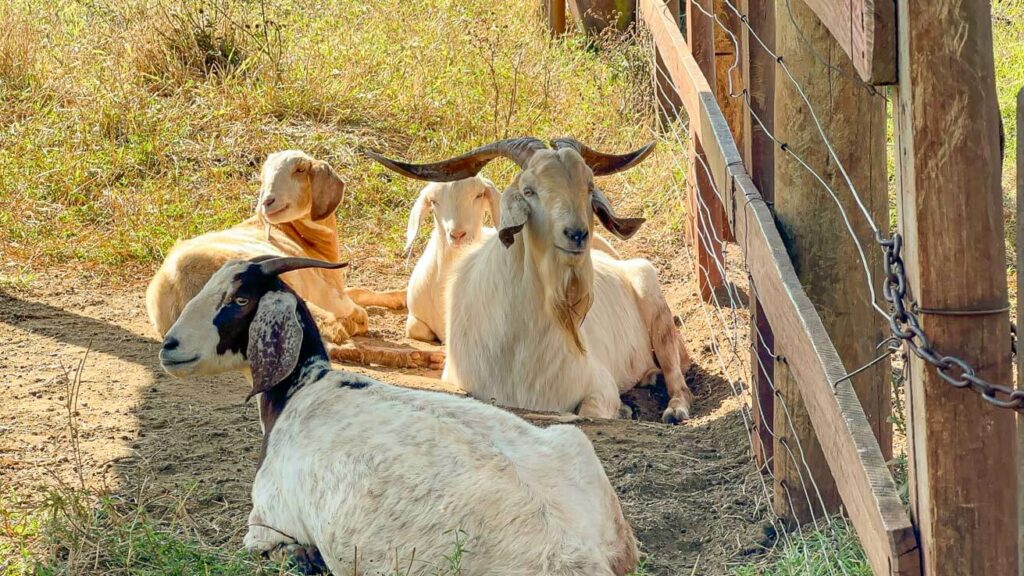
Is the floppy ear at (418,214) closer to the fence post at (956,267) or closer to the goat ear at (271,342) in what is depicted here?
the goat ear at (271,342)

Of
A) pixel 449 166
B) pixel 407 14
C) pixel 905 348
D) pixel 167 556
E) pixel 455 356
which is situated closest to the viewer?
pixel 905 348

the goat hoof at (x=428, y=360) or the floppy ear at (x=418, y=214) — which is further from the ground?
the floppy ear at (x=418, y=214)

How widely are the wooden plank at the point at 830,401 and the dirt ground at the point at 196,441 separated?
0.87 metres

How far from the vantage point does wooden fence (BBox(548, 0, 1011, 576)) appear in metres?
2.14

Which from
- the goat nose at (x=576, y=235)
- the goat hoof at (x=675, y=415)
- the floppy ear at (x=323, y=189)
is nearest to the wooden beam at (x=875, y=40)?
the goat nose at (x=576, y=235)

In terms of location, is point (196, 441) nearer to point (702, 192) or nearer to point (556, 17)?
point (702, 192)

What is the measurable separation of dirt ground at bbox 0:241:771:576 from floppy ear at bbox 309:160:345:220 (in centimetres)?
136

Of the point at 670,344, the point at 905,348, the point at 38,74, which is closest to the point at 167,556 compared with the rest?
the point at 905,348

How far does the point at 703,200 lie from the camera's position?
7559 mm

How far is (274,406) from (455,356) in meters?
2.27

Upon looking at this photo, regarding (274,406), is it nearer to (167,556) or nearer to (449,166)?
(167,556)

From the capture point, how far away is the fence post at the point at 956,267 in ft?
6.95

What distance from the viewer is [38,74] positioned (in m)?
11.1

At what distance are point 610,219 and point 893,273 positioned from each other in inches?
151
